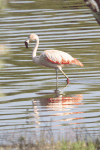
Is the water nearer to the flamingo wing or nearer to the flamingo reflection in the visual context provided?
the flamingo reflection

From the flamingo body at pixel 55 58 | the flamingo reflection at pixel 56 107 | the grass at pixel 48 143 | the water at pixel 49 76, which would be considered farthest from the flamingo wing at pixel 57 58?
the grass at pixel 48 143

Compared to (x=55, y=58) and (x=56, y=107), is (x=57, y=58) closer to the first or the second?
(x=55, y=58)

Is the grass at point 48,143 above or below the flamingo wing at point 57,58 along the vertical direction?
above

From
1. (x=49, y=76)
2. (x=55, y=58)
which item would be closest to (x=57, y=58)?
(x=55, y=58)

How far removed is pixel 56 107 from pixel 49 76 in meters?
4.67

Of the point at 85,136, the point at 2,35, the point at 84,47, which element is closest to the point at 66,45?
the point at 84,47

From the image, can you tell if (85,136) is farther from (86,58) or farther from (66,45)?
(66,45)

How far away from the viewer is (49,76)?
1634cm

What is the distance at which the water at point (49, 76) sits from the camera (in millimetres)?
10523

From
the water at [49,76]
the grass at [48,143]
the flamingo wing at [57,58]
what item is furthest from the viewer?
the flamingo wing at [57,58]

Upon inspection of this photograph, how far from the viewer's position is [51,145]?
752 centimetres

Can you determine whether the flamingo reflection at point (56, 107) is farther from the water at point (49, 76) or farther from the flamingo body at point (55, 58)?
the flamingo body at point (55, 58)

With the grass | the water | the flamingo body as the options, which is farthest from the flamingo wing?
the grass

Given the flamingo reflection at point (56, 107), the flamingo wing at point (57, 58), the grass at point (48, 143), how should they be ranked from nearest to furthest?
the grass at point (48, 143) < the flamingo reflection at point (56, 107) < the flamingo wing at point (57, 58)
